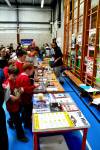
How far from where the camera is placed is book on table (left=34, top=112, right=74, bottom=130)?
1.79m

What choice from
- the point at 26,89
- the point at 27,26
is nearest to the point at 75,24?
the point at 26,89

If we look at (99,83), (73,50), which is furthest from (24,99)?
(73,50)

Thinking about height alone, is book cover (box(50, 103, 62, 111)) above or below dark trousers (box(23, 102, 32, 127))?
above

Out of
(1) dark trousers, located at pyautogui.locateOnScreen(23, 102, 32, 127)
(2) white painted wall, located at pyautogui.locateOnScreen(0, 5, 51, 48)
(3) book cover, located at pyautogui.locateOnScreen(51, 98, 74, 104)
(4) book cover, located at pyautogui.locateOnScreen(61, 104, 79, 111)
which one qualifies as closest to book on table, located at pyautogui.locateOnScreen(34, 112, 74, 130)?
(4) book cover, located at pyautogui.locateOnScreen(61, 104, 79, 111)

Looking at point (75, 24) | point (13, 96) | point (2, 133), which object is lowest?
point (2, 133)

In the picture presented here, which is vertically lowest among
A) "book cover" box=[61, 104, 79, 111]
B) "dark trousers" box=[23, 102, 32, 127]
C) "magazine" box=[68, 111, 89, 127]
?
"dark trousers" box=[23, 102, 32, 127]

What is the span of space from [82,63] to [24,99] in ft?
11.1

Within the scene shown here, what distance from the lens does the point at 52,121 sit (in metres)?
1.90

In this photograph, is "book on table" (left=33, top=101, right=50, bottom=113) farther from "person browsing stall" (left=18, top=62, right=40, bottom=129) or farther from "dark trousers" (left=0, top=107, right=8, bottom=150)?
"dark trousers" (left=0, top=107, right=8, bottom=150)

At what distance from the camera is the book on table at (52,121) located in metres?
1.79

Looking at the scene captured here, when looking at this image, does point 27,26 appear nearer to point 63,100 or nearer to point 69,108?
point 63,100

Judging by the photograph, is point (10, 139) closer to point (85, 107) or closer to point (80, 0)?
point (85, 107)

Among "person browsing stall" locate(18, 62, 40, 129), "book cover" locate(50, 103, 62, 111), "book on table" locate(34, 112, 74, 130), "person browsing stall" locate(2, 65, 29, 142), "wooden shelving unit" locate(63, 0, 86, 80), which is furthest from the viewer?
"wooden shelving unit" locate(63, 0, 86, 80)

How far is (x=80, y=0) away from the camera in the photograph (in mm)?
5945
